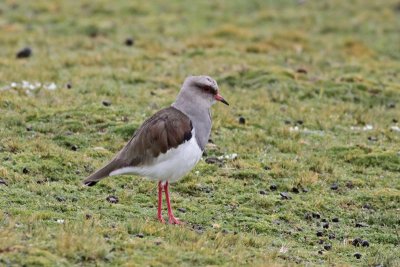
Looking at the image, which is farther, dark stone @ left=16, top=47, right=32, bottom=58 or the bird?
dark stone @ left=16, top=47, right=32, bottom=58

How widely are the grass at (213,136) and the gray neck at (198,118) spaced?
3.81ft

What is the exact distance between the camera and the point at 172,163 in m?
10.3

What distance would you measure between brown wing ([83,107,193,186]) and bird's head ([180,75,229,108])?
0.40 metres

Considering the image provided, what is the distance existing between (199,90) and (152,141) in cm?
109

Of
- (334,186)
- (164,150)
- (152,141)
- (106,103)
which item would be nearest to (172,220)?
(164,150)

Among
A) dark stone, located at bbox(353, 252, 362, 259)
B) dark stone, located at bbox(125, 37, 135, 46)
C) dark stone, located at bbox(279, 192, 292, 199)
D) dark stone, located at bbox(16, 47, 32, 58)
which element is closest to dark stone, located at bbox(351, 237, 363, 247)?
dark stone, located at bbox(353, 252, 362, 259)

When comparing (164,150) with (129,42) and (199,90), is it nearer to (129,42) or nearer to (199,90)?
(199,90)

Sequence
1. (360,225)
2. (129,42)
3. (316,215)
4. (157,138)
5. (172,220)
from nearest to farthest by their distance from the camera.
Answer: (157,138)
(172,220)
(360,225)
(316,215)
(129,42)

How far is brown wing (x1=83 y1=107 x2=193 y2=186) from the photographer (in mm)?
10328

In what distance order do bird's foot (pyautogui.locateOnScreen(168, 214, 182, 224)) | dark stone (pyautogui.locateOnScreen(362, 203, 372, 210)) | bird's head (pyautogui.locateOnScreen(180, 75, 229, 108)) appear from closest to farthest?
bird's foot (pyautogui.locateOnScreen(168, 214, 182, 224)) < bird's head (pyautogui.locateOnScreen(180, 75, 229, 108)) < dark stone (pyautogui.locateOnScreen(362, 203, 372, 210))

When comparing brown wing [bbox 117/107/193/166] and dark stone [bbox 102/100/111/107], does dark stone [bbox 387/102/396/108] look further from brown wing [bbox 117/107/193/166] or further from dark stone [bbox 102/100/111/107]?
brown wing [bbox 117/107/193/166]

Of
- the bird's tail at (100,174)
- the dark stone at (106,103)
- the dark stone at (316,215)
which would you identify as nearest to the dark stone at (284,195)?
the dark stone at (316,215)

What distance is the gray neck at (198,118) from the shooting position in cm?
1062

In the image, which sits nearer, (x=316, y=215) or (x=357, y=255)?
(x=357, y=255)
